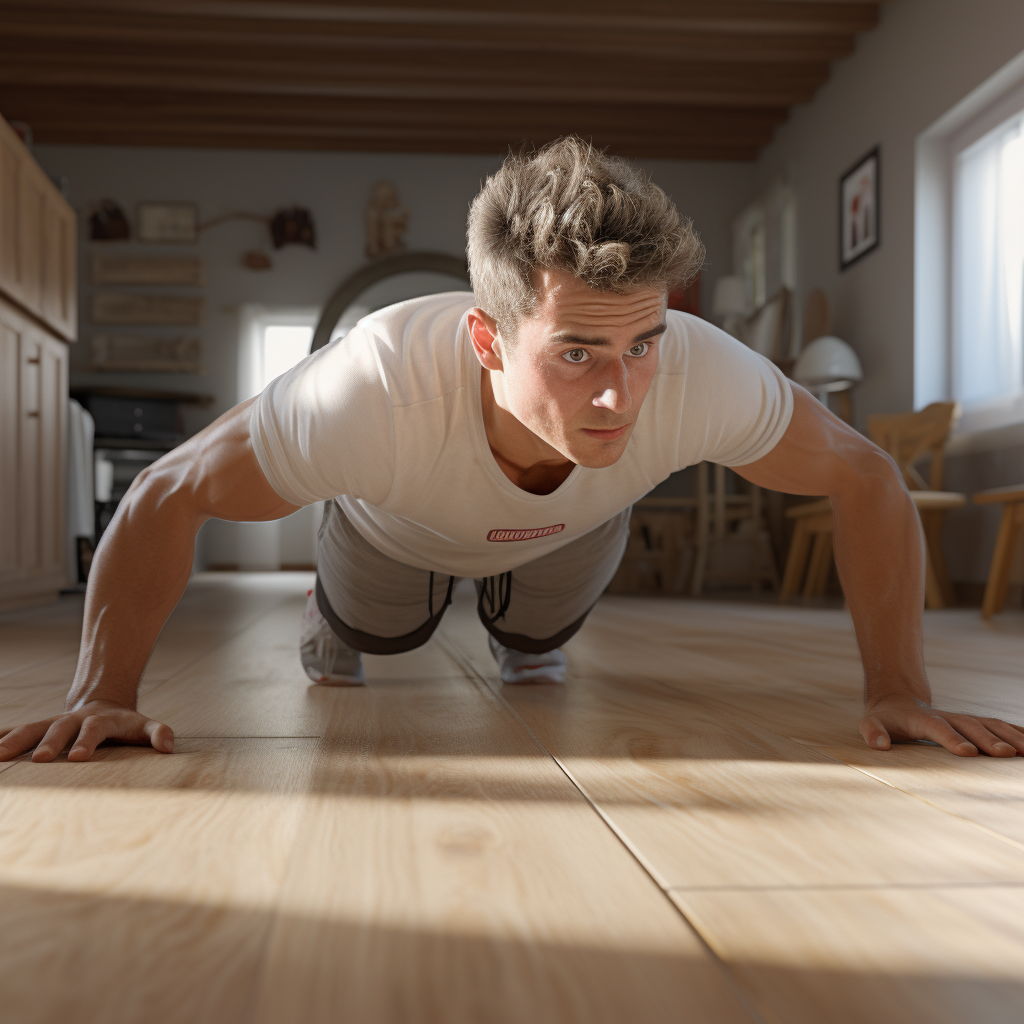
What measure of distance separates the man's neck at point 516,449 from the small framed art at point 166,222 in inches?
245

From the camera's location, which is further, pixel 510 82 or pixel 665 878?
pixel 510 82

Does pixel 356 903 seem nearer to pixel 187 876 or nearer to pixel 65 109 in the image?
pixel 187 876

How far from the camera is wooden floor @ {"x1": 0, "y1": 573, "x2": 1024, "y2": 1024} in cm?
46

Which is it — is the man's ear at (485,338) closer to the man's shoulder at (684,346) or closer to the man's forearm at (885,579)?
the man's shoulder at (684,346)

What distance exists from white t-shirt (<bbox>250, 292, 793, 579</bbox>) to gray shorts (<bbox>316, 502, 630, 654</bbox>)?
0.27 m

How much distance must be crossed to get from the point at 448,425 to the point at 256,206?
6.24m

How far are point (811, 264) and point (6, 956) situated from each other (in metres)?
5.77

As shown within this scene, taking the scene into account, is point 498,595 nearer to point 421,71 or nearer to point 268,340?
point 421,71

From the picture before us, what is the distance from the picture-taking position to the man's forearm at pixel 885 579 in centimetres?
114

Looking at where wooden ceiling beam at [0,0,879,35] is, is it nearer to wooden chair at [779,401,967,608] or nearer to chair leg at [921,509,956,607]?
wooden chair at [779,401,967,608]

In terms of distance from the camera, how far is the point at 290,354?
6.80m

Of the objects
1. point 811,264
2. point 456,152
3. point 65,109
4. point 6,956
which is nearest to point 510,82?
point 456,152

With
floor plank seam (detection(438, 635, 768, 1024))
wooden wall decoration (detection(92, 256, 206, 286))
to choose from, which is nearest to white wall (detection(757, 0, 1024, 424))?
floor plank seam (detection(438, 635, 768, 1024))

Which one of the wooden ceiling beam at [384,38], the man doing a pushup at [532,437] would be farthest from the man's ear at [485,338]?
the wooden ceiling beam at [384,38]
